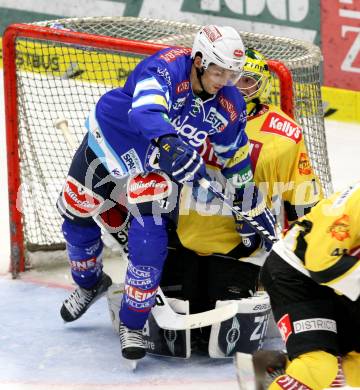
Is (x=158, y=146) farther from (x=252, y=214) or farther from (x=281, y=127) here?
(x=281, y=127)

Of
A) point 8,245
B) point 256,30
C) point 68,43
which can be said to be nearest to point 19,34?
point 68,43

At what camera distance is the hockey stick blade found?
3.86 meters

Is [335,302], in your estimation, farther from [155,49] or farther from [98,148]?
[155,49]

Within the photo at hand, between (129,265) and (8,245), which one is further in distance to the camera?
(8,245)

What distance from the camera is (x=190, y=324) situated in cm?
391

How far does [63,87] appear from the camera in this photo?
5.17 m

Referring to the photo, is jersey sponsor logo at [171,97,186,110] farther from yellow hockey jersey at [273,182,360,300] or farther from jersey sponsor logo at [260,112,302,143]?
yellow hockey jersey at [273,182,360,300]

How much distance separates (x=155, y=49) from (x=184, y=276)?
90 centimetres

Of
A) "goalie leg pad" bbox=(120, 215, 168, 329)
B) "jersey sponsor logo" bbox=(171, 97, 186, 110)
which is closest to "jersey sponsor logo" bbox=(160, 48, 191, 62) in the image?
"jersey sponsor logo" bbox=(171, 97, 186, 110)

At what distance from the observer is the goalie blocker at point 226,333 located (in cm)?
396

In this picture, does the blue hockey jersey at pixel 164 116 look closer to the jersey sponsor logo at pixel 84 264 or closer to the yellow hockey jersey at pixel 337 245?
the jersey sponsor logo at pixel 84 264

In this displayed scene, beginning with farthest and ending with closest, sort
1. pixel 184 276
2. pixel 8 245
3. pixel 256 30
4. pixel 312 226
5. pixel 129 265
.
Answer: pixel 256 30 → pixel 8 245 → pixel 184 276 → pixel 129 265 → pixel 312 226

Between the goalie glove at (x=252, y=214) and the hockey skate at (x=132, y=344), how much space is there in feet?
1.61

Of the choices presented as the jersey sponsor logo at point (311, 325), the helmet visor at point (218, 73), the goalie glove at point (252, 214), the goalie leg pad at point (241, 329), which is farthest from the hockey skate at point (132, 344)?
the helmet visor at point (218, 73)
